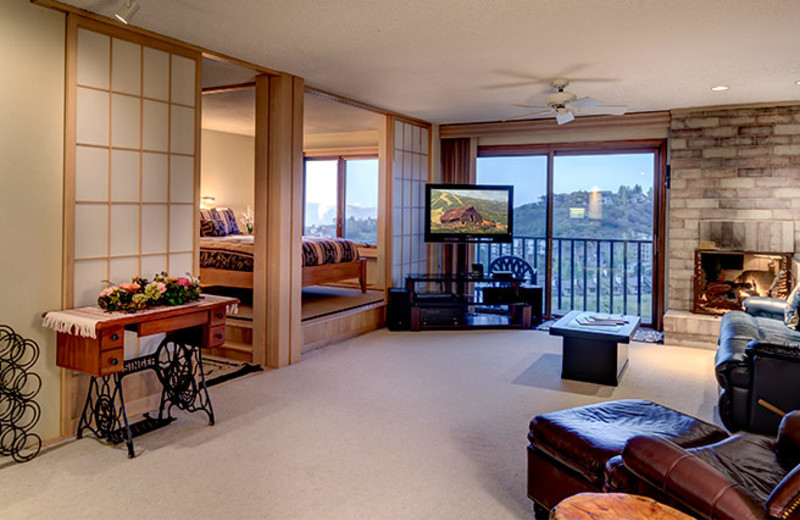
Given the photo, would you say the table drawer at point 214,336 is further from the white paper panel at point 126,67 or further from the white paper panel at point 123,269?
the white paper panel at point 126,67

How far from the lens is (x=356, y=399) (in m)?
4.02

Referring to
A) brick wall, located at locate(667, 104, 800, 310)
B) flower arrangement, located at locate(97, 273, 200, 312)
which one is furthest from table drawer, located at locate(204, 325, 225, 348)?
brick wall, located at locate(667, 104, 800, 310)

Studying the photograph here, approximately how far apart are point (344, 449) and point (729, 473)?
1916 mm

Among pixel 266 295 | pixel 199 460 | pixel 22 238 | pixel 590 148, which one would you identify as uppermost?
pixel 590 148

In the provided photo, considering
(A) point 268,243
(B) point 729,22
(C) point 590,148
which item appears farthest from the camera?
(C) point 590,148

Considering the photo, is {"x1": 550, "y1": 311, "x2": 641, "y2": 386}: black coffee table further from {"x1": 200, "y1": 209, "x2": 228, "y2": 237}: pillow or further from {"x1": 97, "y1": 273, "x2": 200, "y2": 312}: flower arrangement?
{"x1": 200, "y1": 209, "x2": 228, "y2": 237}: pillow

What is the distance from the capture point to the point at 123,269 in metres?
3.62

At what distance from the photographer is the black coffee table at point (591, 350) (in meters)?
4.36

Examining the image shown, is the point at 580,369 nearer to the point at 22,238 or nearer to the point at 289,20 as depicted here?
the point at 289,20

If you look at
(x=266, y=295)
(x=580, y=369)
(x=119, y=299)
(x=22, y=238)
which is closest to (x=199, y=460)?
(x=119, y=299)

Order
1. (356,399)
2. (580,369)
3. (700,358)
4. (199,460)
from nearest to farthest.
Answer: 1. (199,460)
2. (356,399)
3. (580,369)
4. (700,358)

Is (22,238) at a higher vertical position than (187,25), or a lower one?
lower

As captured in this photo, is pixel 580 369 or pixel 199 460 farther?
pixel 580 369

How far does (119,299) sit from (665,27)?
11.8ft
